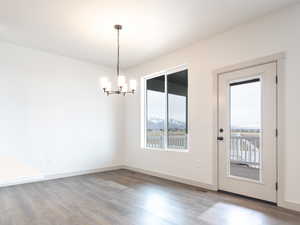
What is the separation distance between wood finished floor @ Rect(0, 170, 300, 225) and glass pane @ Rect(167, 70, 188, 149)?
107cm

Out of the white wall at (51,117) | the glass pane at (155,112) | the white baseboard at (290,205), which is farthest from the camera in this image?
the glass pane at (155,112)

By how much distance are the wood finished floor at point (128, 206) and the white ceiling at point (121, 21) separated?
3.09m

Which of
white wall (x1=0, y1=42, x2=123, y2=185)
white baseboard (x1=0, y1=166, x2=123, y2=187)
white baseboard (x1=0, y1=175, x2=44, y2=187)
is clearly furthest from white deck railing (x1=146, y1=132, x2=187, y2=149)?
white baseboard (x1=0, y1=175, x2=44, y2=187)

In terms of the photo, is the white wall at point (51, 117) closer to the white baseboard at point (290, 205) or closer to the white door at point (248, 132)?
the white door at point (248, 132)

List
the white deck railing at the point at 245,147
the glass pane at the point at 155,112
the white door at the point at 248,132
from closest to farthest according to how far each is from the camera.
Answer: the white door at the point at 248,132, the white deck railing at the point at 245,147, the glass pane at the point at 155,112

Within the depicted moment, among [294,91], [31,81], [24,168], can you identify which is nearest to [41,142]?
[24,168]

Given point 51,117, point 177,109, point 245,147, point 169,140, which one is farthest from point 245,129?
point 51,117

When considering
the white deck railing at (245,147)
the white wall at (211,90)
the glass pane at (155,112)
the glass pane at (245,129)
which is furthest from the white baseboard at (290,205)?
the glass pane at (155,112)

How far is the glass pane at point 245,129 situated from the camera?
3.30m

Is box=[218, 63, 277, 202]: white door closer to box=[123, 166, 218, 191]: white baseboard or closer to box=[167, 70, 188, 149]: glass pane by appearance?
box=[123, 166, 218, 191]: white baseboard

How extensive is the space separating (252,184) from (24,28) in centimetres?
504

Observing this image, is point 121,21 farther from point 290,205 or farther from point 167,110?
point 290,205

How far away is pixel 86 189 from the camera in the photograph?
3.93 metres

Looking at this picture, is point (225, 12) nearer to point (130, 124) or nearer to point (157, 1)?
point (157, 1)
